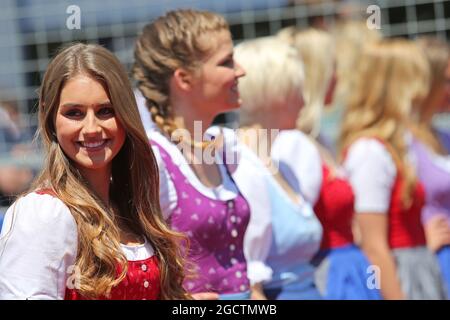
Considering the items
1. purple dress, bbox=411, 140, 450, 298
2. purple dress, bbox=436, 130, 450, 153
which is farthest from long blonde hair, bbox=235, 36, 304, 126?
purple dress, bbox=436, 130, 450, 153

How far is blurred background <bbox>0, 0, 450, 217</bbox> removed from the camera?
4754mm

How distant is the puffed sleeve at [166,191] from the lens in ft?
9.16

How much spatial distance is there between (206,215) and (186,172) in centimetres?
13

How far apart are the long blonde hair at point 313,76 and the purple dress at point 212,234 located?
106 cm

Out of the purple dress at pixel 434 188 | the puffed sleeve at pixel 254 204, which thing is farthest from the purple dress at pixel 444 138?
the puffed sleeve at pixel 254 204

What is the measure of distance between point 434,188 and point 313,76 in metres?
0.73

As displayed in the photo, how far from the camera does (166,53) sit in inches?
117

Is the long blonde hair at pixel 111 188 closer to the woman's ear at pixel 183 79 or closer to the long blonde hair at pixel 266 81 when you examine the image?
the woman's ear at pixel 183 79

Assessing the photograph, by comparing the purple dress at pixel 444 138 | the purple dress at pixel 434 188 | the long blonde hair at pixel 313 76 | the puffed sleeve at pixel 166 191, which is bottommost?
the purple dress at pixel 434 188

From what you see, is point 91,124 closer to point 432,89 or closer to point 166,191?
point 166,191

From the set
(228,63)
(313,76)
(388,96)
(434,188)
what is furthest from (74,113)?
(434,188)
